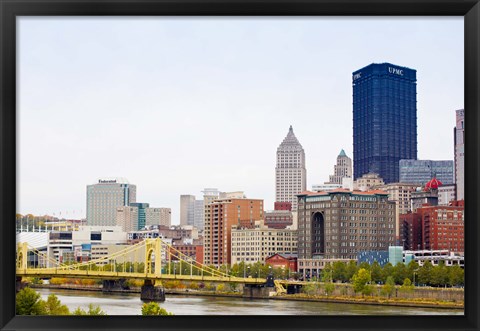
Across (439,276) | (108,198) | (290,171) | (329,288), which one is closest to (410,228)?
(290,171)

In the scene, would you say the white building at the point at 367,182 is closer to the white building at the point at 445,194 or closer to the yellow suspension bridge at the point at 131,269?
the white building at the point at 445,194

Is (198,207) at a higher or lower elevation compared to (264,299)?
higher

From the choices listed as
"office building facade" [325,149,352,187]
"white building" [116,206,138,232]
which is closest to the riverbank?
"white building" [116,206,138,232]

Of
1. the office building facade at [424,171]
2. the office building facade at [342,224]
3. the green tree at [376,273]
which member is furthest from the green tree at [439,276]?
the office building facade at [424,171]

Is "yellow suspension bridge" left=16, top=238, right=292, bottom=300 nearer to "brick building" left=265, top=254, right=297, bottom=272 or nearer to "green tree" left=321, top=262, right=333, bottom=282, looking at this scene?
"brick building" left=265, top=254, right=297, bottom=272

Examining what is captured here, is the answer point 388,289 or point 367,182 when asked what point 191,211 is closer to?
point 367,182
